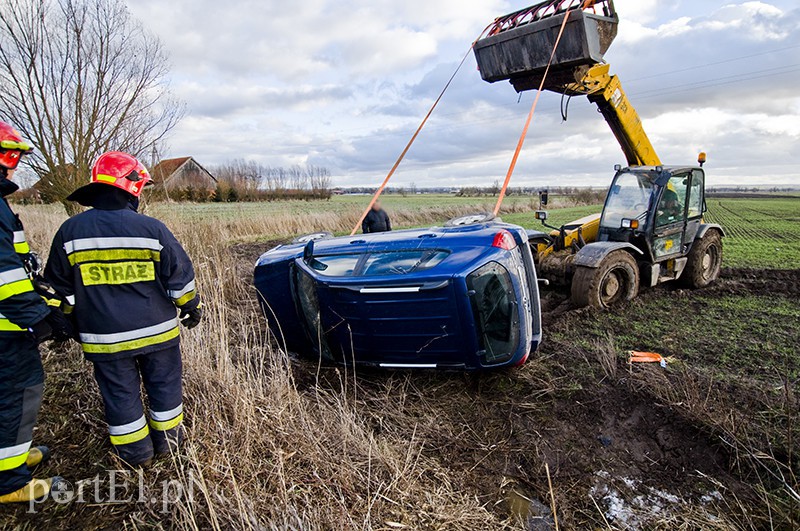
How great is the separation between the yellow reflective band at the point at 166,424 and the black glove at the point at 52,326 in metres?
0.71

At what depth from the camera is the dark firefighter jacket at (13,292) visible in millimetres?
2287

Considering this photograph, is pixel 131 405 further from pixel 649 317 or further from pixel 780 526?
pixel 649 317

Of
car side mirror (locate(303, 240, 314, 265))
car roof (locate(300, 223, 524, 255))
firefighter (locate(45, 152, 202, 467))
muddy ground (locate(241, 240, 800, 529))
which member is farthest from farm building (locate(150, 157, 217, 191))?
muddy ground (locate(241, 240, 800, 529))

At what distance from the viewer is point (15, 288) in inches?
90.6

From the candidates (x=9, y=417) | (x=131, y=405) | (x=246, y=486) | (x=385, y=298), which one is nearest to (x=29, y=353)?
(x=9, y=417)

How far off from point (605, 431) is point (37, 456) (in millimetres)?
3742

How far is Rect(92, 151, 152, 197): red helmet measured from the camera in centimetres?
250

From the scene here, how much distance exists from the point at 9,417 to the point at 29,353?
345 mm

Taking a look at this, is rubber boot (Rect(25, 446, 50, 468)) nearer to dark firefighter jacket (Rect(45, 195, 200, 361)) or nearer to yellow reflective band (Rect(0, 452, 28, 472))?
yellow reflective band (Rect(0, 452, 28, 472))

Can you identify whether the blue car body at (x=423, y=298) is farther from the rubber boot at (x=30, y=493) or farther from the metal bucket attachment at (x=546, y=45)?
the metal bucket attachment at (x=546, y=45)

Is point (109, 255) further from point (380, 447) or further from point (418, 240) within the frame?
point (418, 240)

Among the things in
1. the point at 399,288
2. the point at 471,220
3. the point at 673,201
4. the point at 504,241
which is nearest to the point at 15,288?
the point at 399,288

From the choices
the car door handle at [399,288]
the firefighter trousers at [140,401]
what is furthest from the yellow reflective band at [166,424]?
the car door handle at [399,288]

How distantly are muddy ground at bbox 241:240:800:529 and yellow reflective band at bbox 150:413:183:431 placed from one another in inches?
54.6
